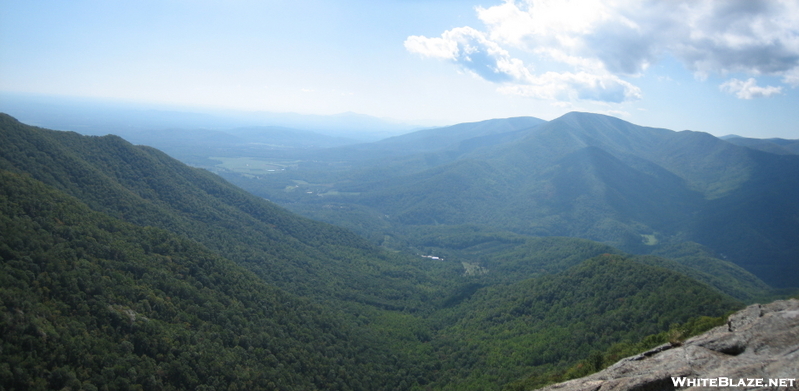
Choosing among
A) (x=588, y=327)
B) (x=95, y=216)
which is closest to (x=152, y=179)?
(x=95, y=216)

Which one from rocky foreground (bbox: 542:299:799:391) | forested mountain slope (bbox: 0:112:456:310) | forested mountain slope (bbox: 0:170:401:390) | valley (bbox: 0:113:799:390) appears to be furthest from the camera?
forested mountain slope (bbox: 0:112:456:310)

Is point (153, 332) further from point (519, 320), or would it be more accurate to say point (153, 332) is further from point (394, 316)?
point (519, 320)

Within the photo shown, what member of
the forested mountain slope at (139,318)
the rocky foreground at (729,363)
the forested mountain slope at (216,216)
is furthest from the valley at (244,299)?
the rocky foreground at (729,363)

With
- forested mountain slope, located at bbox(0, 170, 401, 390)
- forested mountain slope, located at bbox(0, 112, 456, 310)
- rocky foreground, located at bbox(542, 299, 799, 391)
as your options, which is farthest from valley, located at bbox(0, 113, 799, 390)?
rocky foreground, located at bbox(542, 299, 799, 391)

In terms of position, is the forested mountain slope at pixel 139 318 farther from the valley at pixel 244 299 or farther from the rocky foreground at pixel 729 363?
the rocky foreground at pixel 729 363

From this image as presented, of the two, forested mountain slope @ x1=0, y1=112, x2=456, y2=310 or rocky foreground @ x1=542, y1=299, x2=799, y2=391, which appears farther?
forested mountain slope @ x1=0, y1=112, x2=456, y2=310

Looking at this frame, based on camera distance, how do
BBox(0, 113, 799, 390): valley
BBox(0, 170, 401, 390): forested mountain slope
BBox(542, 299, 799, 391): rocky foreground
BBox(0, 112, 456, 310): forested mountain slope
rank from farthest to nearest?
1. BBox(0, 112, 456, 310): forested mountain slope
2. BBox(0, 113, 799, 390): valley
3. BBox(0, 170, 401, 390): forested mountain slope
4. BBox(542, 299, 799, 391): rocky foreground

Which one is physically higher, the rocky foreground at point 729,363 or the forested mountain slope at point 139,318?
the rocky foreground at point 729,363

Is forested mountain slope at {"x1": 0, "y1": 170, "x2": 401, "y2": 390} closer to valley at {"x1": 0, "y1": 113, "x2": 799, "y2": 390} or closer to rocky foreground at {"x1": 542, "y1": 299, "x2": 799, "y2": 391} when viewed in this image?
valley at {"x1": 0, "y1": 113, "x2": 799, "y2": 390}

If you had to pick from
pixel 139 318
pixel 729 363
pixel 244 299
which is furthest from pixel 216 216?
pixel 729 363
